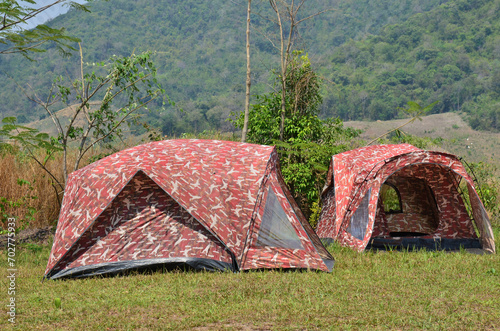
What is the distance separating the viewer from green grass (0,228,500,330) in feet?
13.1

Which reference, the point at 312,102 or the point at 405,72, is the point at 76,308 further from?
the point at 405,72

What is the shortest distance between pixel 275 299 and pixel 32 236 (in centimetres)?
527

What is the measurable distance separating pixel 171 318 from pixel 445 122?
64.1 metres

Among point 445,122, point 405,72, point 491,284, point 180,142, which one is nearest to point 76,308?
point 180,142

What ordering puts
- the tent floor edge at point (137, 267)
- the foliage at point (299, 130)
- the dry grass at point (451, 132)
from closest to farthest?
1. the tent floor edge at point (137, 267)
2. the foliage at point (299, 130)
3. the dry grass at point (451, 132)

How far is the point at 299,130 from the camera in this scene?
32.3 feet

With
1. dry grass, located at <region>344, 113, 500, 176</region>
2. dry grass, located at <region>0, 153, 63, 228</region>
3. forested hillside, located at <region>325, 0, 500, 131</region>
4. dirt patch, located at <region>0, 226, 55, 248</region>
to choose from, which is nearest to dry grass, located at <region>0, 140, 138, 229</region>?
dry grass, located at <region>0, 153, 63, 228</region>

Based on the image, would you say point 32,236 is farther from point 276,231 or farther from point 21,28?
point 276,231

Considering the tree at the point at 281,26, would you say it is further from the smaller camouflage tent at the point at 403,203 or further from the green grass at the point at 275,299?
the green grass at the point at 275,299

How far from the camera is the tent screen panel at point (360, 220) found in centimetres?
712

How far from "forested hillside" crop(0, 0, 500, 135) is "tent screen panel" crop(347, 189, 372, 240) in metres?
45.9

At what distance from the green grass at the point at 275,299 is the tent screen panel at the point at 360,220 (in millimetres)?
991

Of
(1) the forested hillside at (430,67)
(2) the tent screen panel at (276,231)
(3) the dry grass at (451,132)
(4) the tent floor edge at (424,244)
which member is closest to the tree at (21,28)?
(2) the tent screen panel at (276,231)

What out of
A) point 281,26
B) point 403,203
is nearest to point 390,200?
point 403,203
